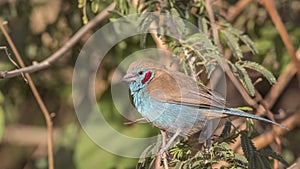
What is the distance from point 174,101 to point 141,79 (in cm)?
18

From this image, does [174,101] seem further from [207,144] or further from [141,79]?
[207,144]

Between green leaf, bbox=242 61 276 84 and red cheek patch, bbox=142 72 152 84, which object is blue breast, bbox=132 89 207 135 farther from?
green leaf, bbox=242 61 276 84

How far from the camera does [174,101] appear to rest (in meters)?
3.06

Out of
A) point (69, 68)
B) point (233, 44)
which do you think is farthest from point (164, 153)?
point (69, 68)

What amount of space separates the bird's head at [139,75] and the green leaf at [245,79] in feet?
1.20

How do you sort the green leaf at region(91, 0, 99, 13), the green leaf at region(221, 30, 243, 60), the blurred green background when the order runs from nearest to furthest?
the green leaf at region(221, 30, 243, 60), the green leaf at region(91, 0, 99, 13), the blurred green background

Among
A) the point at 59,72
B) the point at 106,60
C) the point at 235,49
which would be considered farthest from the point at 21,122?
the point at 235,49

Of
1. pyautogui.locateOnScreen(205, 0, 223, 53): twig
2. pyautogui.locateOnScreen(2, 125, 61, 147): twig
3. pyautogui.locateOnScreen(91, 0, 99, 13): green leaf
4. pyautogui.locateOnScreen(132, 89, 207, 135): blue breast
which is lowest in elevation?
pyautogui.locateOnScreen(2, 125, 61, 147): twig

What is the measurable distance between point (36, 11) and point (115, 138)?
1192mm

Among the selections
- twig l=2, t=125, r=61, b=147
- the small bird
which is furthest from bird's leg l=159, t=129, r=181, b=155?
twig l=2, t=125, r=61, b=147

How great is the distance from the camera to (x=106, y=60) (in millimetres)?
4508

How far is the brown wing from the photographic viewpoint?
2963 millimetres

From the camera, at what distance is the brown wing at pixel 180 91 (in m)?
2.96

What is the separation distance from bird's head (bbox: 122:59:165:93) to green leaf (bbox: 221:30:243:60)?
37 cm
